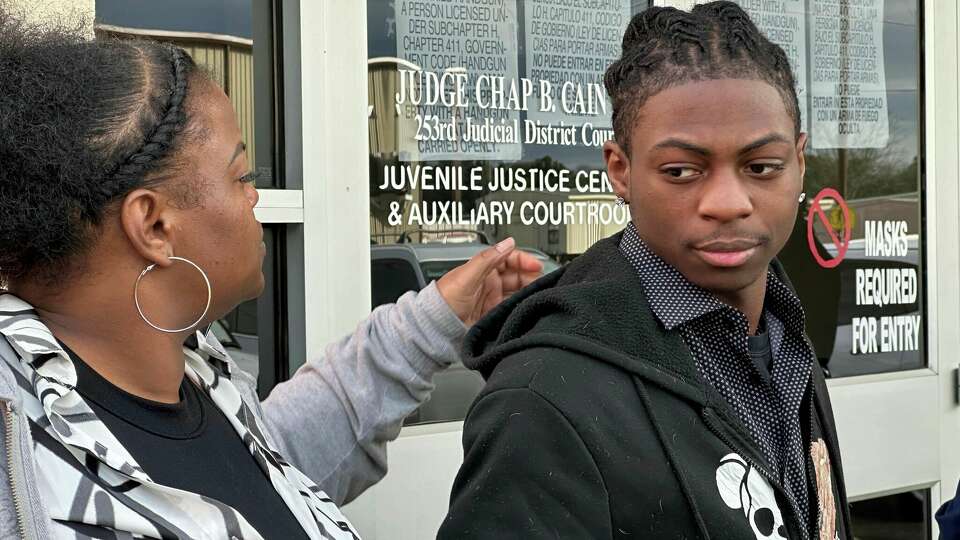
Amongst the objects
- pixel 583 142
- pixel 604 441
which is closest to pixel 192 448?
pixel 604 441

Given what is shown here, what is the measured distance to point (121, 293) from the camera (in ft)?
4.54

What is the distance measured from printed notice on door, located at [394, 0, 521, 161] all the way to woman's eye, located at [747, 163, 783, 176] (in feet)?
4.93

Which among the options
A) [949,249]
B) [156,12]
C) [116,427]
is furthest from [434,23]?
[949,249]

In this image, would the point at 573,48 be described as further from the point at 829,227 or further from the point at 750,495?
the point at 750,495

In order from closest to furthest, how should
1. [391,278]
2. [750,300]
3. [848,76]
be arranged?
1. [750,300]
2. [391,278]
3. [848,76]

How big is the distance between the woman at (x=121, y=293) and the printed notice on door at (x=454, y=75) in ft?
4.23

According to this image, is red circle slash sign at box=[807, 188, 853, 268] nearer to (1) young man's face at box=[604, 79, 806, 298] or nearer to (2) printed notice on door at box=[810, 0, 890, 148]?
(2) printed notice on door at box=[810, 0, 890, 148]

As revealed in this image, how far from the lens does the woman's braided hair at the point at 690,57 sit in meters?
1.39

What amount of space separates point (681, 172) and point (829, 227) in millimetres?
2384

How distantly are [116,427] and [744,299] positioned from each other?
2.71 ft

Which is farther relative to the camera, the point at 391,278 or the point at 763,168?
the point at 391,278

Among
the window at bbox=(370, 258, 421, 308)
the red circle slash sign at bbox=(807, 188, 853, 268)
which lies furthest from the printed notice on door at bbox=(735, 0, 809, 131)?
the window at bbox=(370, 258, 421, 308)

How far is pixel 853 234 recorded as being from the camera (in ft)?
12.0

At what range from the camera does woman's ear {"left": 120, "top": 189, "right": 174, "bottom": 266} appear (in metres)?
1.36
